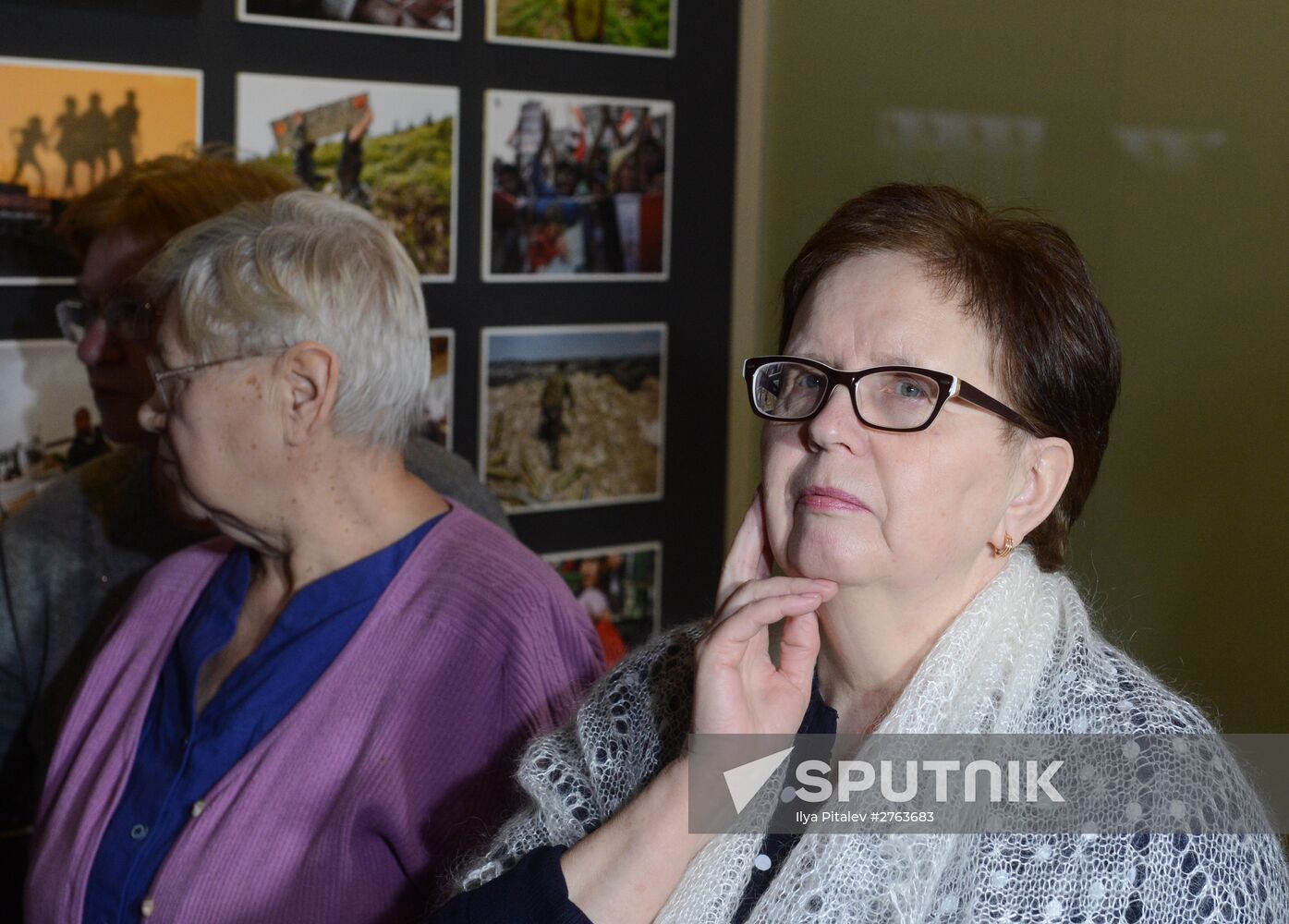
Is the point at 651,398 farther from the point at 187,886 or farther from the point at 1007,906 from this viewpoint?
the point at 1007,906

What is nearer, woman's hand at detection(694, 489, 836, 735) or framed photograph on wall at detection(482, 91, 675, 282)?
woman's hand at detection(694, 489, 836, 735)

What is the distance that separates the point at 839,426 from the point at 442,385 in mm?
1568

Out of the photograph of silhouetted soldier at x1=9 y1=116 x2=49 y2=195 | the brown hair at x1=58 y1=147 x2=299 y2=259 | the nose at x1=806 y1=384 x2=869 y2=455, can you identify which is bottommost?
the nose at x1=806 y1=384 x2=869 y2=455

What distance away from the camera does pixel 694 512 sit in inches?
122

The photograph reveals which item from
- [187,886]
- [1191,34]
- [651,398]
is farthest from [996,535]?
[651,398]

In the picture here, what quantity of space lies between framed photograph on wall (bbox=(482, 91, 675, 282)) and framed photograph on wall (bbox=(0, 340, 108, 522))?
2.68ft

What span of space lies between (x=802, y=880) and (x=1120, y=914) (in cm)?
28

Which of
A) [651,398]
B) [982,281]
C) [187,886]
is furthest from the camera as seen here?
[651,398]

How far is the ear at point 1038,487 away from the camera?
1.37 metres

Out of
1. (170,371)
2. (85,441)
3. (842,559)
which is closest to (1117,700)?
(842,559)

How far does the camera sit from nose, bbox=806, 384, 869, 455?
4.30 ft

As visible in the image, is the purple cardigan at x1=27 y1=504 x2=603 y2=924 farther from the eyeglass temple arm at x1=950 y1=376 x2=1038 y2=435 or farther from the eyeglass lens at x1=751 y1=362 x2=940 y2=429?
the eyeglass temple arm at x1=950 y1=376 x2=1038 y2=435

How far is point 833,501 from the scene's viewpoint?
132 cm

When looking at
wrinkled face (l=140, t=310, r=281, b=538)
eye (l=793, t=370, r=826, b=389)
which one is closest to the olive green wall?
eye (l=793, t=370, r=826, b=389)
